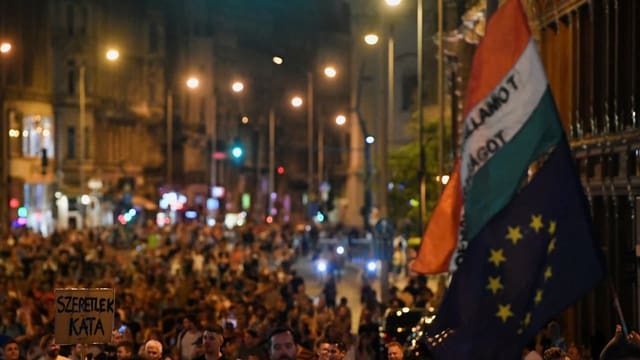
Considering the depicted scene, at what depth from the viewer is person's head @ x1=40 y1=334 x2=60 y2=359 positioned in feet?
53.9

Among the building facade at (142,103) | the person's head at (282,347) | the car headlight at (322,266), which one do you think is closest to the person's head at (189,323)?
the person's head at (282,347)

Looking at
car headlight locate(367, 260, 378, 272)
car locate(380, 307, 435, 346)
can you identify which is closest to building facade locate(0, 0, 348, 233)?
car headlight locate(367, 260, 378, 272)

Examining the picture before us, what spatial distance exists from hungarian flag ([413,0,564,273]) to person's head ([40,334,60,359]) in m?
5.98

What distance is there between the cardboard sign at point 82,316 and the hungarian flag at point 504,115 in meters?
4.51

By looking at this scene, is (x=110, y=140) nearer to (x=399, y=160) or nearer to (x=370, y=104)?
(x=370, y=104)

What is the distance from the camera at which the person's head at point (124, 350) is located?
17484mm

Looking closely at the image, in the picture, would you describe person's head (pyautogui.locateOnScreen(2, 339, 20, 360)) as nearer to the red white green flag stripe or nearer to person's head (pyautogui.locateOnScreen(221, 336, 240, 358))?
person's head (pyautogui.locateOnScreen(221, 336, 240, 358))

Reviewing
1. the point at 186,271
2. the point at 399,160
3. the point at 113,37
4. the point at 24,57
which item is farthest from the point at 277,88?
the point at 186,271

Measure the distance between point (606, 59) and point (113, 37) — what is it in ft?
250

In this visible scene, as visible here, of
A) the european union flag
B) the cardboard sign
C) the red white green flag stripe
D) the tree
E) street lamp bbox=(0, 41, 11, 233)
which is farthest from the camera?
street lamp bbox=(0, 41, 11, 233)

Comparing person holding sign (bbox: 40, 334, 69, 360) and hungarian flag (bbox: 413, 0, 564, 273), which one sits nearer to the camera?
hungarian flag (bbox: 413, 0, 564, 273)

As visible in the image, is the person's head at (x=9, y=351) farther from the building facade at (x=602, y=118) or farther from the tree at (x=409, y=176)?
the tree at (x=409, y=176)

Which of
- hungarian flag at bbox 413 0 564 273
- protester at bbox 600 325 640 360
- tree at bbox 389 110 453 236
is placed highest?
tree at bbox 389 110 453 236

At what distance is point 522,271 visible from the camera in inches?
399
